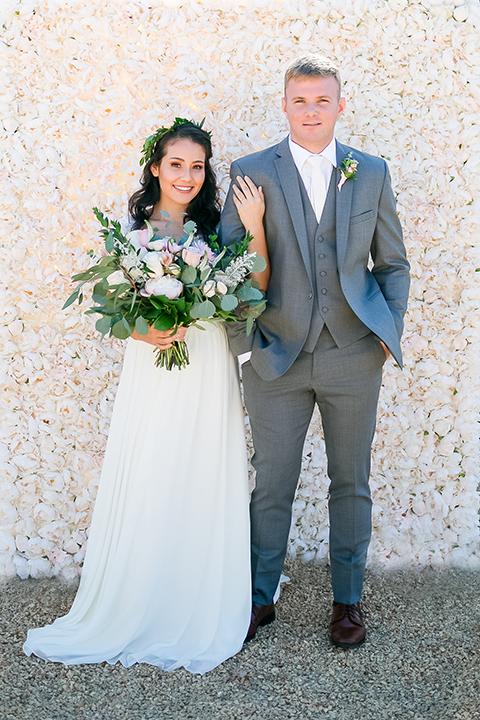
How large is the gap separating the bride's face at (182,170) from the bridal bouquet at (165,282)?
448 mm

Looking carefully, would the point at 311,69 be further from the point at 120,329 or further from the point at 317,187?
the point at 120,329

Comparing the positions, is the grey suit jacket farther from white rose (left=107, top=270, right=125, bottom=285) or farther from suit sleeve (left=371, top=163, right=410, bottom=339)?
white rose (left=107, top=270, right=125, bottom=285)

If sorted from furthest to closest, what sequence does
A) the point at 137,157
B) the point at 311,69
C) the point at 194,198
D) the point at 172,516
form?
the point at 137,157, the point at 194,198, the point at 172,516, the point at 311,69

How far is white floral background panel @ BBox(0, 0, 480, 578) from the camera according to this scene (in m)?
3.23

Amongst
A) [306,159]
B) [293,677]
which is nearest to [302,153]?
[306,159]

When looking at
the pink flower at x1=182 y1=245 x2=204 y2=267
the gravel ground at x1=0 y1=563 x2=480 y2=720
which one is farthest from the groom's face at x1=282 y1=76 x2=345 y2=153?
the gravel ground at x1=0 y1=563 x2=480 y2=720

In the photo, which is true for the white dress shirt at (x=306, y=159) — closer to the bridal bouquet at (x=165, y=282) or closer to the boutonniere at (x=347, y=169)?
the boutonniere at (x=347, y=169)

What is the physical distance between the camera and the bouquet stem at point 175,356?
259 cm

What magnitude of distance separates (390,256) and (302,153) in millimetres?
567

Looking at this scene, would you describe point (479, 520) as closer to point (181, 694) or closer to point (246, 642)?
point (246, 642)

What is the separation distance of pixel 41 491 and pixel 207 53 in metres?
2.44

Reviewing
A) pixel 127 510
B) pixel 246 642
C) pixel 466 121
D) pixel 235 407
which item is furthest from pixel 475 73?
pixel 246 642

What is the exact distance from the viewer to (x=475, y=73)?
10.8ft

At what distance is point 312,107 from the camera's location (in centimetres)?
247
